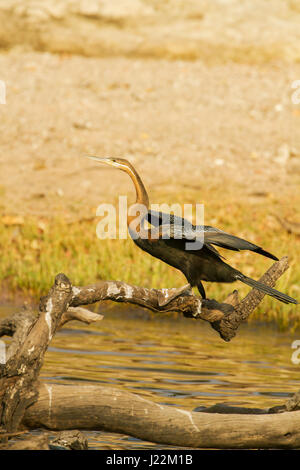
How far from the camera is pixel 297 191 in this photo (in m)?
15.3

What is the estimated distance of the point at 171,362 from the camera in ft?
31.4

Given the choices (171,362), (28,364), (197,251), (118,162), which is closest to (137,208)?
(118,162)

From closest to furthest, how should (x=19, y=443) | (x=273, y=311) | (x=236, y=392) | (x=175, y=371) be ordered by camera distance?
(x=19, y=443) < (x=236, y=392) < (x=175, y=371) < (x=273, y=311)

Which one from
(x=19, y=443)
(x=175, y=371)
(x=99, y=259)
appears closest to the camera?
(x=19, y=443)

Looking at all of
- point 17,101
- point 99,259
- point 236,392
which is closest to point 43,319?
point 236,392

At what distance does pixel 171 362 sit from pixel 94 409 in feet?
11.8

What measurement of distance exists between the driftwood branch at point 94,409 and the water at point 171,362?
0.99 metres

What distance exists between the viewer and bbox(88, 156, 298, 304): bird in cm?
623

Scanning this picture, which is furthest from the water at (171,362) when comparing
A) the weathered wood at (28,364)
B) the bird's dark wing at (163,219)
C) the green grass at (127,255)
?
the bird's dark wing at (163,219)

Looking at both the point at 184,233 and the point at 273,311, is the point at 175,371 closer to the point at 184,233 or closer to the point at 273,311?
the point at 273,311

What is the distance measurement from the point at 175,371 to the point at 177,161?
7739 millimetres

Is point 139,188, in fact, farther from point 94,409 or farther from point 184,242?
point 94,409

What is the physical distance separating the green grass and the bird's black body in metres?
3.76

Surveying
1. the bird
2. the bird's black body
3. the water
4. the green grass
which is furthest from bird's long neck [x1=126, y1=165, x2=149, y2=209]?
the green grass
